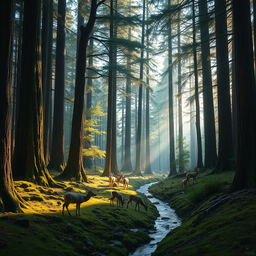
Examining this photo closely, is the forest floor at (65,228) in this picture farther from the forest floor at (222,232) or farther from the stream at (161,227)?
the forest floor at (222,232)

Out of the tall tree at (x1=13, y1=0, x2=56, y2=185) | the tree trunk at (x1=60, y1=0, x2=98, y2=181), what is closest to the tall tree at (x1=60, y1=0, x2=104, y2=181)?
the tree trunk at (x1=60, y1=0, x2=98, y2=181)

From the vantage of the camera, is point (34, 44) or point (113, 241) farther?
point (34, 44)

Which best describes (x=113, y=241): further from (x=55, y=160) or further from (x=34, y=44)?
(x=55, y=160)

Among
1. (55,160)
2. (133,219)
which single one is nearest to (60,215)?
(133,219)

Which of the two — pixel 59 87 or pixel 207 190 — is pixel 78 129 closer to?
pixel 59 87

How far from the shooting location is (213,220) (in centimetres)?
748

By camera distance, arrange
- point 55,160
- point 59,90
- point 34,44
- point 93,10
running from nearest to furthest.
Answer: point 34,44 < point 93,10 < point 55,160 < point 59,90

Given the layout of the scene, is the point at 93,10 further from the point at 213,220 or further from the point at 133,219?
the point at 213,220

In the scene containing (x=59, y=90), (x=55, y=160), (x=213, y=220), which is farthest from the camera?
(x=59, y=90)

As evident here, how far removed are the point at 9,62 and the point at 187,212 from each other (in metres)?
9.25

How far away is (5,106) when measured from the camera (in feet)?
25.3

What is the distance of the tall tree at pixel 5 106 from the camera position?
7.59 metres

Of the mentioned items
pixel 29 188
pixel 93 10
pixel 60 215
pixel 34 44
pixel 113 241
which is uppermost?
pixel 93 10

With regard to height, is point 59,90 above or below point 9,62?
above
